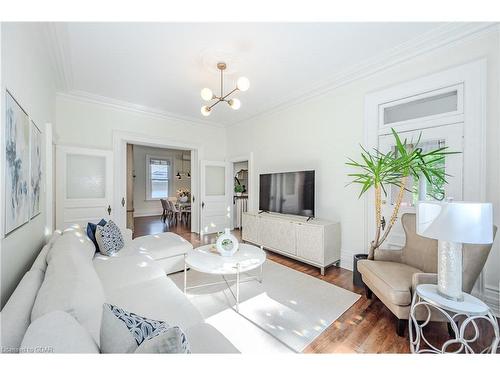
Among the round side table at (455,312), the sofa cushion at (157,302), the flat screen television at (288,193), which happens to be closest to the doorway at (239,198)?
the flat screen television at (288,193)

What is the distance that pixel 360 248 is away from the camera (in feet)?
9.80

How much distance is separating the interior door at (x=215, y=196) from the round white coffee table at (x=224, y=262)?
2.61 meters

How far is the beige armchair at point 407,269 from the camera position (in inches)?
63.9

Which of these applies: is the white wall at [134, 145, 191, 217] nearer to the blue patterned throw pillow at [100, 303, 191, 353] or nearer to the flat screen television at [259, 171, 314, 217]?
the flat screen television at [259, 171, 314, 217]

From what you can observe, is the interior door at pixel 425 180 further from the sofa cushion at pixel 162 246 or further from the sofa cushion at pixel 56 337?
the sofa cushion at pixel 56 337

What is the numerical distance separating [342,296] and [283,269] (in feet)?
2.98

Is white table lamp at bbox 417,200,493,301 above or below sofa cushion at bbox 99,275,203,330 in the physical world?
above

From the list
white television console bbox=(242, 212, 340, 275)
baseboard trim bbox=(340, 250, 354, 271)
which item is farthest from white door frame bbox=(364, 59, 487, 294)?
white television console bbox=(242, 212, 340, 275)

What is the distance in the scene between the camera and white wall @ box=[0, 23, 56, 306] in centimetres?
124

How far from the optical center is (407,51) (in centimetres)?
244

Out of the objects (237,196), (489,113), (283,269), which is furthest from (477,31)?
(237,196)

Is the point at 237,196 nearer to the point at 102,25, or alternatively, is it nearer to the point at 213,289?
the point at 213,289

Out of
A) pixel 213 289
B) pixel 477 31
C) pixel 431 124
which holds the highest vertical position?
pixel 477 31

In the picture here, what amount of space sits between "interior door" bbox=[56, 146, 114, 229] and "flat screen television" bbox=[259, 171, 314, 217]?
295cm
